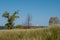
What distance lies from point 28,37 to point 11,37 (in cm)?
106

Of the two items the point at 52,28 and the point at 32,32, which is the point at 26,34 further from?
the point at 52,28

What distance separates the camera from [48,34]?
9117 millimetres

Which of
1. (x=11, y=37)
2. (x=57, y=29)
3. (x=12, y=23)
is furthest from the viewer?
(x=12, y=23)

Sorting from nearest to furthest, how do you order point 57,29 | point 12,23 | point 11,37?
point 57,29
point 11,37
point 12,23

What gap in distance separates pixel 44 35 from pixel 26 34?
1132mm

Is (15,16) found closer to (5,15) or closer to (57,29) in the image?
(5,15)

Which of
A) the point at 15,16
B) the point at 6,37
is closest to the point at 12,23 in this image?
the point at 15,16

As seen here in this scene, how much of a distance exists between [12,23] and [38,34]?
1819cm

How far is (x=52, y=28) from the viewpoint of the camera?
9.47m

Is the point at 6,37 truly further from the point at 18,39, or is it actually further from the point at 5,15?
the point at 5,15

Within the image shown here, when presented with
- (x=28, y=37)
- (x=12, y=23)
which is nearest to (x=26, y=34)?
(x=28, y=37)

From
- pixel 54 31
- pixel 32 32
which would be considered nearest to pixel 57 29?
pixel 54 31

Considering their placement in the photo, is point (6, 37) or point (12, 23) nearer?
point (6, 37)

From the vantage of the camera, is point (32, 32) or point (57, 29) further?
point (32, 32)
